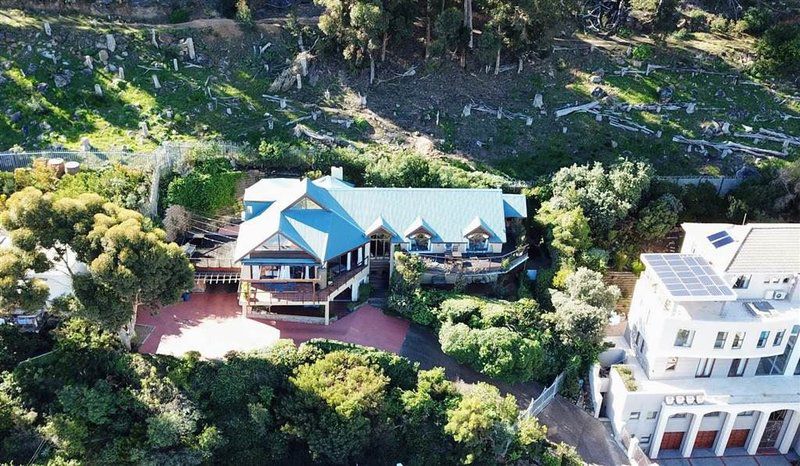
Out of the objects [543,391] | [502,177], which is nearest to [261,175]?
[502,177]

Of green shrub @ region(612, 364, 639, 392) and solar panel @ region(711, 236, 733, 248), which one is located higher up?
solar panel @ region(711, 236, 733, 248)

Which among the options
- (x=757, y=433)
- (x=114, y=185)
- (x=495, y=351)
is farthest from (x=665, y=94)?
(x=114, y=185)

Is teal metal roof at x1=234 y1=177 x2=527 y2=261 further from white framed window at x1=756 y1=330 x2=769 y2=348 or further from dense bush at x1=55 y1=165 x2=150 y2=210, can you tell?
white framed window at x1=756 y1=330 x2=769 y2=348

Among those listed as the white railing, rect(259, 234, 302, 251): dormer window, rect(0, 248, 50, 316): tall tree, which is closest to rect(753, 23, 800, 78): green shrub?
the white railing

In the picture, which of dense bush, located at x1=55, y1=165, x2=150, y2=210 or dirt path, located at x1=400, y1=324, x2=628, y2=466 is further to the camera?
dense bush, located at x1=55, y1=165, x2=150, y2=210

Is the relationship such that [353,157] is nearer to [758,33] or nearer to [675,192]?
[675,192]

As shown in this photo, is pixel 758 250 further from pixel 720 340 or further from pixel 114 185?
pixel 114 185
